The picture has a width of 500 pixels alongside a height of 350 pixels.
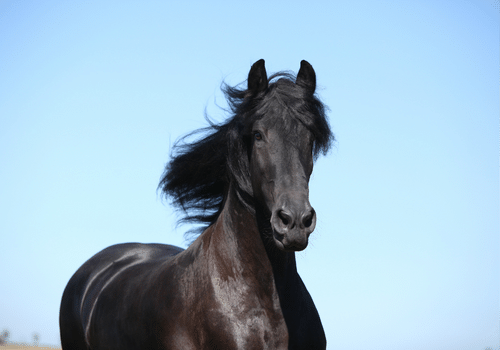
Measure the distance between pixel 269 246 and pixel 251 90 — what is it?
48.0 inches

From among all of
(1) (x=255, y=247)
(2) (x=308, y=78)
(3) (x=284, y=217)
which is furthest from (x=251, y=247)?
(2) (x=308, y=78)

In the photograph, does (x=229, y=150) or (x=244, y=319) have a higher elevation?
(x=229, y=150)

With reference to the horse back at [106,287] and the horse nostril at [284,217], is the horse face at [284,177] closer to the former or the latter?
the horse nostril at [284,217]

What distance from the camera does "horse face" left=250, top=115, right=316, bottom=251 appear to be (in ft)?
10.7

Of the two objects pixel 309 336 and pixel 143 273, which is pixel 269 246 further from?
pixel 143 273

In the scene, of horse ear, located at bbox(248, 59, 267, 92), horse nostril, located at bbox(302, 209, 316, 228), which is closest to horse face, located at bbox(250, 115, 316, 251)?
horse nostril, located at bbox(302, 209, 316, 228)

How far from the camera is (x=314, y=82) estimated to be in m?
4.29

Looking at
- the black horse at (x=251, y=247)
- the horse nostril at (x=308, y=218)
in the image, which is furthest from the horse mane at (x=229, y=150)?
the horse nostril at (x=308, y=218)

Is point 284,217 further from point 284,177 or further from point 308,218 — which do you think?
point 284,177

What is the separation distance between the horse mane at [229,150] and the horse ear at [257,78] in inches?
1.9

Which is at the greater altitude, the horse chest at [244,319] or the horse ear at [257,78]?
the horse ear at [257,78]

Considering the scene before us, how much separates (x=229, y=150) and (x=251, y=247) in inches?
31.4

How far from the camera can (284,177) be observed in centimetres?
353

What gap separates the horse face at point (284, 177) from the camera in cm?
327
